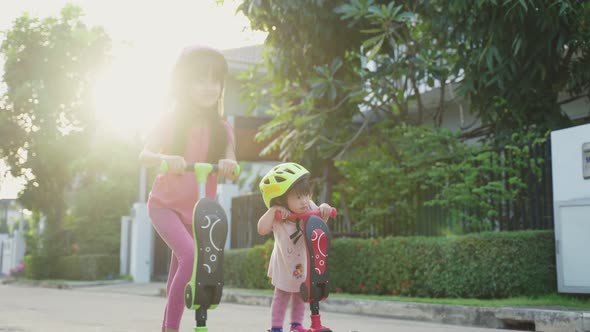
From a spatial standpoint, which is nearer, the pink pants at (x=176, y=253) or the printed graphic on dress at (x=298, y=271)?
the pink pants at (x=176, y=253)

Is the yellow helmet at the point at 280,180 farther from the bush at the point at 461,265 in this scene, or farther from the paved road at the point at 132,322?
the bush at the point at 461,265

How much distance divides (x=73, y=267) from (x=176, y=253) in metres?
21.2

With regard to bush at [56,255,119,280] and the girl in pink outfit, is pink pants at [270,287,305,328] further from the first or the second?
bush at [56,255,119,280]

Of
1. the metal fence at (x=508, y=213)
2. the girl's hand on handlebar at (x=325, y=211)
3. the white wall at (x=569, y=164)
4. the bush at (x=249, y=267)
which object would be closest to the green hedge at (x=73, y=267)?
the bush at (x=249, y=267)

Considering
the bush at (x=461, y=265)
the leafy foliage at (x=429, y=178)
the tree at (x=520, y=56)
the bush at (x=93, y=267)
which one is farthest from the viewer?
the bush at (x=93, y=267)

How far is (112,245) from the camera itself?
2497cm

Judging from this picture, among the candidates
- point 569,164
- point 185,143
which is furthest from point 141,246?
point 185,143

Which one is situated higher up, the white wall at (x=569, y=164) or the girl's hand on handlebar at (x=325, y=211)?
the white wall at (x=569, y=164)

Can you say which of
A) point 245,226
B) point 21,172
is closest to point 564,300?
point 245,226

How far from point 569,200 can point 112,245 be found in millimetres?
19041

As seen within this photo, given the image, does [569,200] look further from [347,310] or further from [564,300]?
[347,310]

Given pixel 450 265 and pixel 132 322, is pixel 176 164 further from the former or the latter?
pixel 450 265

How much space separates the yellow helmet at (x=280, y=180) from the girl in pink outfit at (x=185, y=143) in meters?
0.39

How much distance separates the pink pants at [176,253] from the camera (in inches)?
151
